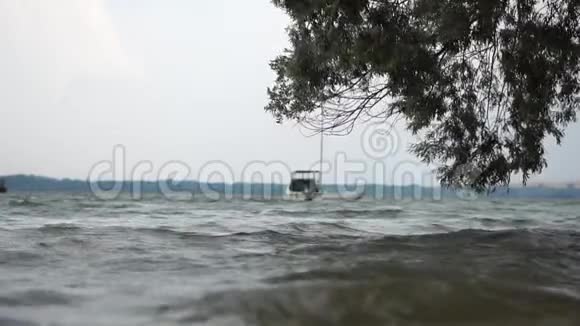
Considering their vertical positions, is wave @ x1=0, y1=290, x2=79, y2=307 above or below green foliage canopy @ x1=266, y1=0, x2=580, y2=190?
below

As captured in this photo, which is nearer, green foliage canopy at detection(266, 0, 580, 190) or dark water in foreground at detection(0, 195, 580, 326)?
dark water in foreground at detection(0, 195, 580, 326)

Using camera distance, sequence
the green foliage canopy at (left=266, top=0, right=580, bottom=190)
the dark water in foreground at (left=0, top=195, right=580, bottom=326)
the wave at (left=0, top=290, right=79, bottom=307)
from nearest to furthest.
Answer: the dark water in foreground at (left=0, top=195, right=580, bottom=326), the wave at (left=0, top=290, right=79, bottom=307), the green foliage canopy at (left=266, top=0, right=580, bottom=190)

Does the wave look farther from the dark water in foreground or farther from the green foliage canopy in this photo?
the green foliage canopy

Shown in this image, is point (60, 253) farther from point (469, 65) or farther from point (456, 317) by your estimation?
point (469, 65)

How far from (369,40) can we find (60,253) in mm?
3916

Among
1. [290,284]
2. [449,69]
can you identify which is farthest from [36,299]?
[449,69]

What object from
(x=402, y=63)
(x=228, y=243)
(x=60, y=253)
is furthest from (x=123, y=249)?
(x=402, y=63)

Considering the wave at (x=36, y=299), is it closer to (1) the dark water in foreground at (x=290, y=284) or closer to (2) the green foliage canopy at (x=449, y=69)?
(1) the dark water in foreground at (x=290, y=284)

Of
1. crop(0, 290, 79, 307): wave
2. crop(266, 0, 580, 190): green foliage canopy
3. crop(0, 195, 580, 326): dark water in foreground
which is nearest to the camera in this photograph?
crop(0, 195, 580, 326): dark water in foreground

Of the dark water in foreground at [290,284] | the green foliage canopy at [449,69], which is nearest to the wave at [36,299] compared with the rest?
the dark water in foreground at [290,284]

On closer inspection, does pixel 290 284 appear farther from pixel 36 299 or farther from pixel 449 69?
pixel 449 69

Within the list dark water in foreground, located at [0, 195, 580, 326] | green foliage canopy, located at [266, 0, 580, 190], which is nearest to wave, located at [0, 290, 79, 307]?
dark water in foreground, located at [0, 195, 580, 326]

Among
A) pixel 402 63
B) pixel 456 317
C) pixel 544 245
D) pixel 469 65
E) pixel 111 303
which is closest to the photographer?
pixel 456 317

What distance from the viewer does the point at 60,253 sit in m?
5.32
